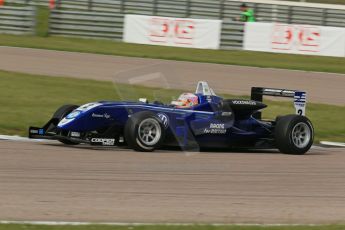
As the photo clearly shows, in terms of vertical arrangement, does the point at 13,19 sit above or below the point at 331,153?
above

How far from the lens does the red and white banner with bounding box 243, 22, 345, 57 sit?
28.5 metres

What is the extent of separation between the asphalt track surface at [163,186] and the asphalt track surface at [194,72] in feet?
26.4

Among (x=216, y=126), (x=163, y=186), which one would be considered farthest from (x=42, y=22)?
(x=163, y=186)

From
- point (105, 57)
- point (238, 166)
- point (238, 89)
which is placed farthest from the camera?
point (105, 57)

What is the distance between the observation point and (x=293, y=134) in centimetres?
1164

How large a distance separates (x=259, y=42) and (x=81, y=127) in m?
19.7

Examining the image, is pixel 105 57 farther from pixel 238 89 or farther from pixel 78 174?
pixel 78 174

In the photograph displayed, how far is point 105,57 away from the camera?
2452 cm

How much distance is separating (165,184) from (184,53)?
19.6 meters

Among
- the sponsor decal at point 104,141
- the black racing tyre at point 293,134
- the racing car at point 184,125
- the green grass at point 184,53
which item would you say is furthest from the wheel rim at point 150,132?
the green grass at point 184,53

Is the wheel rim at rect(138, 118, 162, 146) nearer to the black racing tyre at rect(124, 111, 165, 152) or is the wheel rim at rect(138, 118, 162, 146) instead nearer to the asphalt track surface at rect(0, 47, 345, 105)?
the black racing tyre at rect(124, 111, 165, 152)

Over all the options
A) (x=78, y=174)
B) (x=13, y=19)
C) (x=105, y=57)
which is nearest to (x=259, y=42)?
(x=105, y=57)

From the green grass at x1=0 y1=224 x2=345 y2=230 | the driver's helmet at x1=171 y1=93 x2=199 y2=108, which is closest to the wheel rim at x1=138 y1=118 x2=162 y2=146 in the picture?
the driver's helmet at x1=171 y1=93 x2=199 y2=108

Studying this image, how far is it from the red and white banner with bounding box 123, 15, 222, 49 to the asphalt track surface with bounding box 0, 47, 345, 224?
17.0 metres
